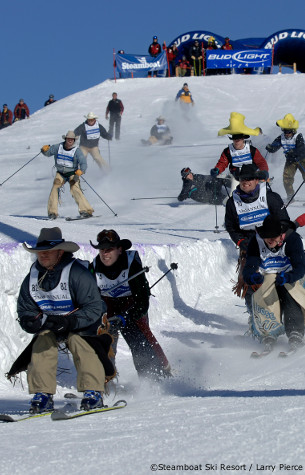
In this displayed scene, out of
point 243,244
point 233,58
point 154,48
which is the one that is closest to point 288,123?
point 243,244

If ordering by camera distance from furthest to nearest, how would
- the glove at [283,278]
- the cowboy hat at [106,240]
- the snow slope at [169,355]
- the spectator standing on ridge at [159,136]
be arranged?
1. the spectator standing on ridge at [159,136]
2. the glove at [283,278]
3. the cowboy hat at [106,240]
4. the snow slope at [169,355]

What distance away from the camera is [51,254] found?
206 inches

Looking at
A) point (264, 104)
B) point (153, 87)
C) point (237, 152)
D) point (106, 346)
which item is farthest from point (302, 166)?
point (153, 87)

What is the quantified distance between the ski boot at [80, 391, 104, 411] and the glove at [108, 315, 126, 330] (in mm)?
1112

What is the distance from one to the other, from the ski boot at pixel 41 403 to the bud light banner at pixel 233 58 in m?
29.9

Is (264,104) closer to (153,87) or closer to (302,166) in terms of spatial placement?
(153,87)

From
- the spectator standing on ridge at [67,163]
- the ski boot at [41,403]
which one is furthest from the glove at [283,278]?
the spectator standing on ridge at [67,163]

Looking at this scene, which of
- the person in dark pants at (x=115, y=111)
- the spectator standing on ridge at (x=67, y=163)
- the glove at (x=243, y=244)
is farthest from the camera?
the person in dark pants at (x=115, y=111)

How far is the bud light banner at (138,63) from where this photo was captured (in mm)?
33969

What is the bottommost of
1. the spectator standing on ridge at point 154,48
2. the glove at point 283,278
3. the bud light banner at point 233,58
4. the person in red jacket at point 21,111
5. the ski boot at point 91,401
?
the ski boot at point 91,401

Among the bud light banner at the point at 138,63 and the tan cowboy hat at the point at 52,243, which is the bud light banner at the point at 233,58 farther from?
the tan cowboy hat at the point at 52,243

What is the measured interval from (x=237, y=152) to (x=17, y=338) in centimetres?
395

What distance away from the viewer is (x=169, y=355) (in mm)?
7773

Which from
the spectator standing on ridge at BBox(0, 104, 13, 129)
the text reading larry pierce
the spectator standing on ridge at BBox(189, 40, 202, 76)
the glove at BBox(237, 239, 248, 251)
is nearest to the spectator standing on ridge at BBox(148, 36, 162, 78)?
the spectator standing on ridge at BBox(189, 40, 202, 76)
